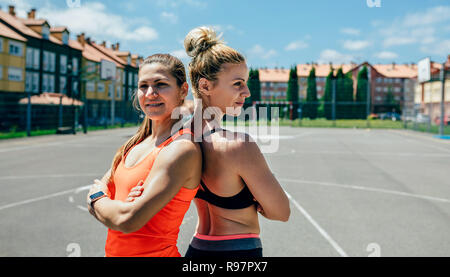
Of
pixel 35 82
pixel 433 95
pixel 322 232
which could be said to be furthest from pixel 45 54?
pixel 433 95

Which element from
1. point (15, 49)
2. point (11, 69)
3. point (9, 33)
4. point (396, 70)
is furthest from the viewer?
point (396, 70)

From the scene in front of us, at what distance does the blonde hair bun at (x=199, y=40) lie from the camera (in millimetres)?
1838

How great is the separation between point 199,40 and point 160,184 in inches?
28.3

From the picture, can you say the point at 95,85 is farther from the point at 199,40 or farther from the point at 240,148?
the point at 240,148

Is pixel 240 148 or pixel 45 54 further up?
pixel 45 54

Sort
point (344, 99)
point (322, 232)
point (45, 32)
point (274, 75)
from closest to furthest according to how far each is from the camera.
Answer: point (322, 232), point (45, 32), point (344, 99), point (274, 75)

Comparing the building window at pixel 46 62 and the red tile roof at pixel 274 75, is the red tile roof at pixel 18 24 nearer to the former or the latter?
the building window at pixel 46 62

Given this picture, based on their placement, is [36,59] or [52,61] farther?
[52,61]

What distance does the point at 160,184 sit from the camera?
1643mm

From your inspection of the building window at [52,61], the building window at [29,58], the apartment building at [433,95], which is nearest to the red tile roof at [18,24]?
the building window at [29,58]
